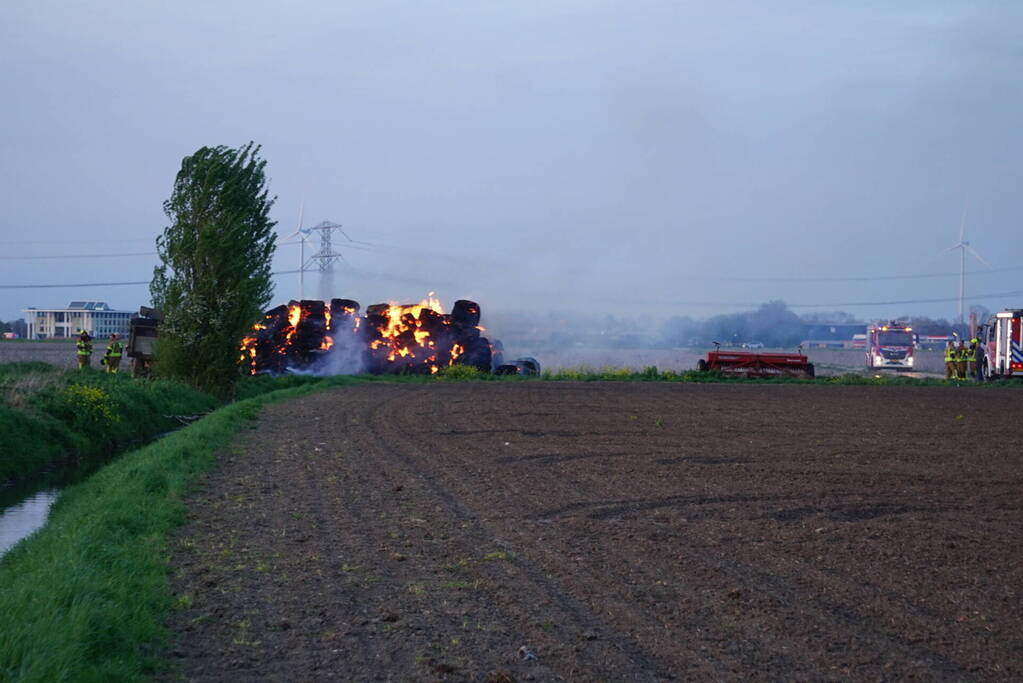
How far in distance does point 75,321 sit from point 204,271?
11609cm

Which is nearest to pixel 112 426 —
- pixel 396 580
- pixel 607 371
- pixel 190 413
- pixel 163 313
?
pixel 190 413

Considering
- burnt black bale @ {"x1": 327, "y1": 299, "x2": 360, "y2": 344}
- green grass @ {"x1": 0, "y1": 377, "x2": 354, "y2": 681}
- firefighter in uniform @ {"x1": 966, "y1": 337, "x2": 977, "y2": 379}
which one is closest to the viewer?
green grass @ {"x1": 0, "y1": 377, "x2": 354, "y2": 681}

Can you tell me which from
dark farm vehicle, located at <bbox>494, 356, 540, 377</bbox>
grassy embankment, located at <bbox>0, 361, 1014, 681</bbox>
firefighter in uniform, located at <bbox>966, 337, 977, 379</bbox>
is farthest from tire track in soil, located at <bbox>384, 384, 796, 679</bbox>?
firefighter in uniform, located at <bbox>966, 337, 977, 379</bbox>

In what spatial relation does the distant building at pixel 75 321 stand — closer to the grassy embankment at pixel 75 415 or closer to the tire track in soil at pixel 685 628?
the grassy embankment at pixel 75 415

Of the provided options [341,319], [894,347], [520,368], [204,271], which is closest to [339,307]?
[341,319]

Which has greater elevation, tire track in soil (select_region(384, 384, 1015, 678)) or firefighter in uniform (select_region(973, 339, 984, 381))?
firefighter in uniform (select_region(973, 339, 984, 381))

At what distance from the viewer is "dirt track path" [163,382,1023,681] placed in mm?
7098

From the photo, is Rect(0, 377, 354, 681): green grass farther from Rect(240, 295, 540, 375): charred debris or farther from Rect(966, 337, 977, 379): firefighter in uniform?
Rect(966, 337, 977, 379): firefighter in uniform

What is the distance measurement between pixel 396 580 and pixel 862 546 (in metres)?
4.45

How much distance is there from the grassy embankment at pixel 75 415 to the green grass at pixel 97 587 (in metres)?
6.58

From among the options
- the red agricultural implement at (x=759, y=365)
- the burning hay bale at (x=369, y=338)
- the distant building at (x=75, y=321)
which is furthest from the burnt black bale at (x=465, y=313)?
the distant building at (x=75, y=321)

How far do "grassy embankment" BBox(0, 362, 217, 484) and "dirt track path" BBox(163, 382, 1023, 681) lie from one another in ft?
16.6

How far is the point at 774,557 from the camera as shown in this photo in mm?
10008

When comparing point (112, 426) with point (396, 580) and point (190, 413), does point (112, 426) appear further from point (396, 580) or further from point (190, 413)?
point (396, 580)
